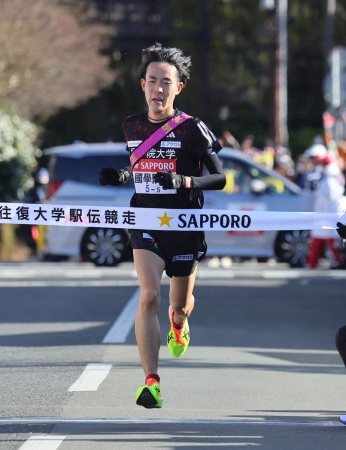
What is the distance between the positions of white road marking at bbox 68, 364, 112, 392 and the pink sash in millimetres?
1774

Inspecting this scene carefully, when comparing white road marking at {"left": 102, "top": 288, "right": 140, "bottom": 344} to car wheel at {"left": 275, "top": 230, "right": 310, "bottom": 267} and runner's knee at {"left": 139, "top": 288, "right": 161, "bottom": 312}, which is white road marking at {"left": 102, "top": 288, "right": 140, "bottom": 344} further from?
car wheel at {"left": 275, "top": 230, "right": 310, "bottom": 267}

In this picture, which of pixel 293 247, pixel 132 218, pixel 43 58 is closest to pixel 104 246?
pixel 293 247

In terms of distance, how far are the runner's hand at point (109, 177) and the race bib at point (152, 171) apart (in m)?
0.19

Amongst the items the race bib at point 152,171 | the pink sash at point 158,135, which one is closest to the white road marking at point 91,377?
the race bib at point 152,171

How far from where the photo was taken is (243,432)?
7.09 metres

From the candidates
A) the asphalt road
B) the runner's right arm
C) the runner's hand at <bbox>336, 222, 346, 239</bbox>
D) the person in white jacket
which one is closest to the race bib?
the runner's right arm

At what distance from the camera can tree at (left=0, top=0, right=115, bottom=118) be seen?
29.7m

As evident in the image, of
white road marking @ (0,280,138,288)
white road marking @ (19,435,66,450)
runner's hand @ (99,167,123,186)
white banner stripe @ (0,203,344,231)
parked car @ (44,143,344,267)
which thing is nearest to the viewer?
white road marking @ (19,435,66,450)

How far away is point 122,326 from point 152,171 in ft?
16.2

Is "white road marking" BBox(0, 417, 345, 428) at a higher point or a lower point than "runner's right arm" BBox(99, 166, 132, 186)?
lower

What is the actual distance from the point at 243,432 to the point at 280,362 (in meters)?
3.10

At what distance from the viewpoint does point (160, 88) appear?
7496mm

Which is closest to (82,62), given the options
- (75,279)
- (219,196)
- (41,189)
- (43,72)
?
(43,72)

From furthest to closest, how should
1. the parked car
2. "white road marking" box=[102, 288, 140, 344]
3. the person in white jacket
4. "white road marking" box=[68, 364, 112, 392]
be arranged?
1. the parked car
2. the person in white jacket
3. "white road marking" box=[102, 288, 140, 344]
4. "white road marking" box=[68, 364, 112, 392]
